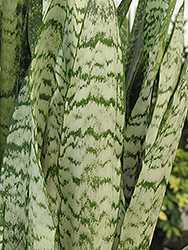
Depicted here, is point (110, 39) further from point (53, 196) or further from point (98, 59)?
point (53, 196)

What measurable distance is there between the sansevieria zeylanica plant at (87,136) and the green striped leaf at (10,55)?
41mm

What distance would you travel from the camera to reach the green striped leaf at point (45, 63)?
250 millimetres

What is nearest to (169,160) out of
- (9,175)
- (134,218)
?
(134,218)

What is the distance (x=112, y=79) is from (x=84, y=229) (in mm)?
150

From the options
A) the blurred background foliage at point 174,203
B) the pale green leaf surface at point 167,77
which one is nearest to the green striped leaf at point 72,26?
the pale green leaf surface at point 167,77

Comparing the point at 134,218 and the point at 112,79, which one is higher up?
the point at 112,79

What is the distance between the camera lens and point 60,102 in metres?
0.33

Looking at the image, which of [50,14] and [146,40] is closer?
[50,14]

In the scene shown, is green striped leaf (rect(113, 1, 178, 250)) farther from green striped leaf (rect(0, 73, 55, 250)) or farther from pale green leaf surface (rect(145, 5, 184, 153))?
green striped leaf (rect(0, 73, 55, 250))

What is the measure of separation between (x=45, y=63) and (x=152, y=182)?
6.5 inches

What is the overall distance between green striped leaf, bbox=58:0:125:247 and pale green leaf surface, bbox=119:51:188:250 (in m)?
0.03

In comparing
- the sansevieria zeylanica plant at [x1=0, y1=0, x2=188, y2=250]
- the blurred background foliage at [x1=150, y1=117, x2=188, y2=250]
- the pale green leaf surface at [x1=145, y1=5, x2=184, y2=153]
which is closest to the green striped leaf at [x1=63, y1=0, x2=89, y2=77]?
the sansevieria zeylanica plant at [x1=0, y1=0, x2=188, y2=250]

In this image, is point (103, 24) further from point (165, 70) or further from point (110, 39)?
point (165, 70)

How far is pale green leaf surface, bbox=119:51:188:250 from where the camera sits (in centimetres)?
29
